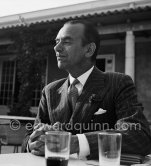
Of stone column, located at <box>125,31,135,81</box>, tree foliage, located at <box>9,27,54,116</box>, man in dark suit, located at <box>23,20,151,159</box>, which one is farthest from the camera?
tree foliage, located at <box>9,27,54,116</box>

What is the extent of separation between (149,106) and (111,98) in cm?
682

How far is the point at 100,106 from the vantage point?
1903 millimetres

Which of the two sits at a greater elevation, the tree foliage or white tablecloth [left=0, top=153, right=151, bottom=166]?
the tree foliage

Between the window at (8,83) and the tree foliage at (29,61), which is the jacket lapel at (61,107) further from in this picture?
the window at (8,83)

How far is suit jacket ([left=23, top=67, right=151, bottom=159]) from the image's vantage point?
1.72m

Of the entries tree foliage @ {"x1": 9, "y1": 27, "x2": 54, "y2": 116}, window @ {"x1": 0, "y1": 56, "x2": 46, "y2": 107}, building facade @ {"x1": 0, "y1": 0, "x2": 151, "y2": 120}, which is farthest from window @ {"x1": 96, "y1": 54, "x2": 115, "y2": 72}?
window @ {"x1": 0, "y1": 56, "x2": 46, "y2": 107}

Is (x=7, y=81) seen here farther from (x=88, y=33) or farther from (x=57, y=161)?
(x=57, y=161)

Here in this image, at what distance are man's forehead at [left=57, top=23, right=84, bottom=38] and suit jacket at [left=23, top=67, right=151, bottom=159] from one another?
28 cm

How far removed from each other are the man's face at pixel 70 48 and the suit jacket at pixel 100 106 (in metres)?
0.13

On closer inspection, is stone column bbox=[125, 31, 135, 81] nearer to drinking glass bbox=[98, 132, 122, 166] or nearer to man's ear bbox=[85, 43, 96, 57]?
man's ear bbox=[85, 43, 96, 57]

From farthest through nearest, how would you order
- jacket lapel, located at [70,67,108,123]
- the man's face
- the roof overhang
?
the roof overhang, the man's face, jacket lapel, located at [70,67,108,123]

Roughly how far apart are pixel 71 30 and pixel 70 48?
120mm

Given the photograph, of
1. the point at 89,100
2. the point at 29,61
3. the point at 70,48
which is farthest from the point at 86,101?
the point at 29,61

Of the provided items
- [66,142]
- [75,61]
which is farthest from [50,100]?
[66,142]
